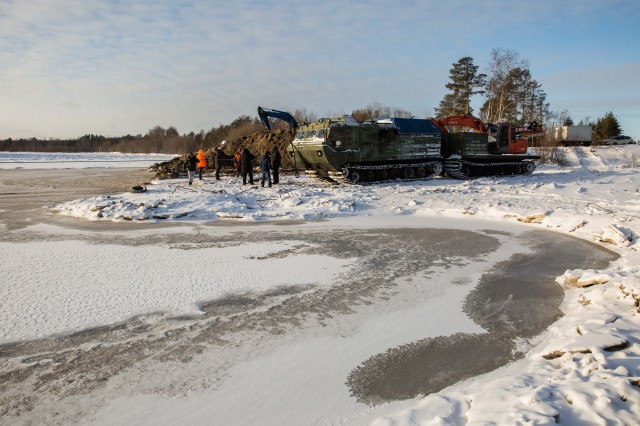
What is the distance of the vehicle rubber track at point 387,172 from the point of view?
57.2 feet

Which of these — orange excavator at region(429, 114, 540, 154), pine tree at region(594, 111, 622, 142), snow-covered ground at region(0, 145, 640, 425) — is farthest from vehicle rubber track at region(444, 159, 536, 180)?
pine tree at region(594, 111, 622, 142)

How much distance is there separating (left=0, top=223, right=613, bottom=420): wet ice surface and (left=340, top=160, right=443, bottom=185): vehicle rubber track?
10764mm

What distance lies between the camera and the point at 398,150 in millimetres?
18500

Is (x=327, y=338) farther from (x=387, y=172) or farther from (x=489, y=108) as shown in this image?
(x=489, y=108)

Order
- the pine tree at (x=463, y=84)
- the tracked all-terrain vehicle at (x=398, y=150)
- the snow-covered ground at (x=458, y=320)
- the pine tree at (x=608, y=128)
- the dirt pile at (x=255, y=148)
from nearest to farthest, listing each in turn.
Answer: the snow-covered ground at (x=458, y=320) → the tracked all-terrain vehicle at (x=398, y=150) → the dirt pile at (x=255, y=148) → the pine tree at (x=463, y=84) → the pine tree at (x=608, y=128)

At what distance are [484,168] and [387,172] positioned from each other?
5.11m

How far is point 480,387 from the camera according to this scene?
124 inches

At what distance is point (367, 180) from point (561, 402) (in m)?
15.7

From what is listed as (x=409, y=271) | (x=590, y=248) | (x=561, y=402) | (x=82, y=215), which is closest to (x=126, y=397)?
(x=561, y=402)

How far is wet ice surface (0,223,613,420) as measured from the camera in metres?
3.28

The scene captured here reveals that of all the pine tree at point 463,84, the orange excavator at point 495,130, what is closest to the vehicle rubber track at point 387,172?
the orange excavator at point 495,130

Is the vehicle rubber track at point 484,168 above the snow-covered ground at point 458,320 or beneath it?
above

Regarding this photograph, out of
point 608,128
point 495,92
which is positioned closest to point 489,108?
point 495,92

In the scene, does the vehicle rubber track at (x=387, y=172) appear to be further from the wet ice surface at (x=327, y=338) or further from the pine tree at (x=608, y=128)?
the pine tree at (x=608, y=128)
